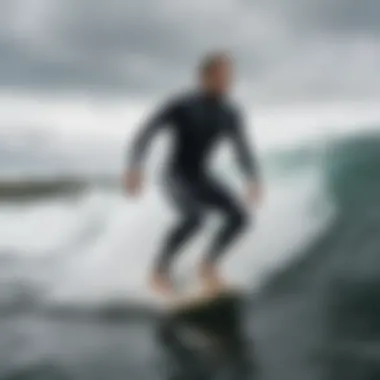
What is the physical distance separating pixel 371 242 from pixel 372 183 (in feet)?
A: 0.40

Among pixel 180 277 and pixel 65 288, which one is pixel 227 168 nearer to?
pixel 180 277

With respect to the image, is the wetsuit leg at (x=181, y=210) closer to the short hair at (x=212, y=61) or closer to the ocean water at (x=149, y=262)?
the ocean water at (x=149, y=262)

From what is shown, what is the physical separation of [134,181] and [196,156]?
0.45 ft

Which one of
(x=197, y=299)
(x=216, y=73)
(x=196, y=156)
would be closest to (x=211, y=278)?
(x=197, y=299)

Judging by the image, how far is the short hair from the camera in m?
2.04

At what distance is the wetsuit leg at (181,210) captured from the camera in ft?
6.68

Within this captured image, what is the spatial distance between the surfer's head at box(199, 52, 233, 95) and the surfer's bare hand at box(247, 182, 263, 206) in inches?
7.9

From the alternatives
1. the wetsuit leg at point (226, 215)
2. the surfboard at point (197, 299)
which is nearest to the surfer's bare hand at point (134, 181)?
the wetsuit leg at point (226, 215)

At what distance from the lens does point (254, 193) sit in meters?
2.03

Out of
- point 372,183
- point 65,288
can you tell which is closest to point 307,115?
point 372,183

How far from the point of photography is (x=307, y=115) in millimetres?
2057

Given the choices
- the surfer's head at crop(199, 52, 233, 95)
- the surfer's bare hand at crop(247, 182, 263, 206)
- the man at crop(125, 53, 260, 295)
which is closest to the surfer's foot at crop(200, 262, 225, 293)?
the man at crop(125, 53, 260, 295)

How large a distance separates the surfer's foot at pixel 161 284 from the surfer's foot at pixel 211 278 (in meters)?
0.07

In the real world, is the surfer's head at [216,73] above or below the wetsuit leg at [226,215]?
above
